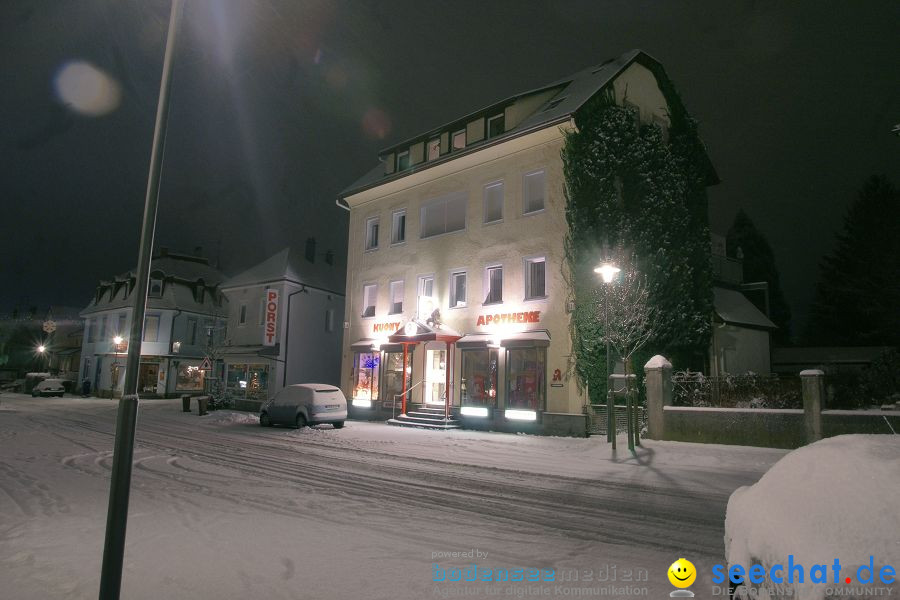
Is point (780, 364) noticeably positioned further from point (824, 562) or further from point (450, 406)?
point (824, 562)

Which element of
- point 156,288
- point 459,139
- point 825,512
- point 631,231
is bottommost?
point 825,512

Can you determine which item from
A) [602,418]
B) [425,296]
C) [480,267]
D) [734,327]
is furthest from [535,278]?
[734,327]

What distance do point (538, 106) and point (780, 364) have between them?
25170mm

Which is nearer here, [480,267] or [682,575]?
[682,575]

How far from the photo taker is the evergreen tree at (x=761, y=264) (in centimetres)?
4709

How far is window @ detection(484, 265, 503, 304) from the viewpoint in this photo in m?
23.0

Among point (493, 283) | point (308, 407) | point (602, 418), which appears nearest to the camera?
Result: point (602, 418)

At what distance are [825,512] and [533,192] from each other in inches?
798

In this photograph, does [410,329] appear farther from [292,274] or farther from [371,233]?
[292,274]

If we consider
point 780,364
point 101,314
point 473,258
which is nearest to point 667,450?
point 473,258

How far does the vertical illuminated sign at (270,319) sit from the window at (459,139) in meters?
15.9

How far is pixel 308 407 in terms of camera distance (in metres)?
21.2

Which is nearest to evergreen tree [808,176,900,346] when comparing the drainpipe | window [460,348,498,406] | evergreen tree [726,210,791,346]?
evergreen tree [726,210,791,346]

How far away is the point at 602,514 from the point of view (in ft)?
26.3
